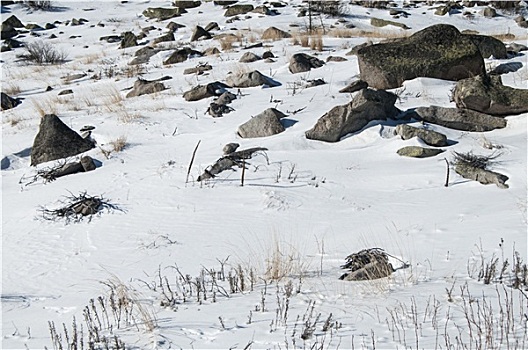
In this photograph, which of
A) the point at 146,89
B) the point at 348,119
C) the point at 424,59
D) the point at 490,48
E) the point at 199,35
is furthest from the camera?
the point at 199,35

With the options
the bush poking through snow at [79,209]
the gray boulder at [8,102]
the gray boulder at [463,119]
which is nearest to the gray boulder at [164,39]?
the gray boulder at [8,102]

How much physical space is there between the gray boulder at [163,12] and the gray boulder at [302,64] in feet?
56.0

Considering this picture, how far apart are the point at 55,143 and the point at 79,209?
2455 millimetres

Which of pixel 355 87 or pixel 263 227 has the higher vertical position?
pixel 355 87

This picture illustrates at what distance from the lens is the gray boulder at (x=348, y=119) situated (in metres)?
7.66

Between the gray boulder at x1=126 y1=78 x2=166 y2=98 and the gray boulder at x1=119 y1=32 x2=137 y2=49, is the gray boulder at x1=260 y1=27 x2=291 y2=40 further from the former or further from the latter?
the gray boulder at x1=126 y1=78 x2=166 y2=98

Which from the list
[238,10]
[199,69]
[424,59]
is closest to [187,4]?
[238,10]

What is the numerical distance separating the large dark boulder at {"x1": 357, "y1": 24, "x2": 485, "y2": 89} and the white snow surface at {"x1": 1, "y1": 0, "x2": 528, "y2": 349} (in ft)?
1.14

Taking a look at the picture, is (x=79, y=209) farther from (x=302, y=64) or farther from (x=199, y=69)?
(x=199, y=69)

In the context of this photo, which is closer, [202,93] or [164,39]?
[202,93]

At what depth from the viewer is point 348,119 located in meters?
7.63

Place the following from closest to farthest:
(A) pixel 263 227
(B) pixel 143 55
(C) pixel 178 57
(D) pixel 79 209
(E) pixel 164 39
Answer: (A) pixel 263 227, (D) pixel 79 209, (C) pixel 178 57, (B) pixel 143 55, (E) pixel 164 39

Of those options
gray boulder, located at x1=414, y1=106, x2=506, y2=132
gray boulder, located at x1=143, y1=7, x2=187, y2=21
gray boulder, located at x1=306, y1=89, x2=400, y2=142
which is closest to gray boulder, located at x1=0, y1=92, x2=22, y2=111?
gray boulder, located at x1=306, y1=89, x2=400, y2=142

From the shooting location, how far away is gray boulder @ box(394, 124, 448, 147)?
7.10 m
